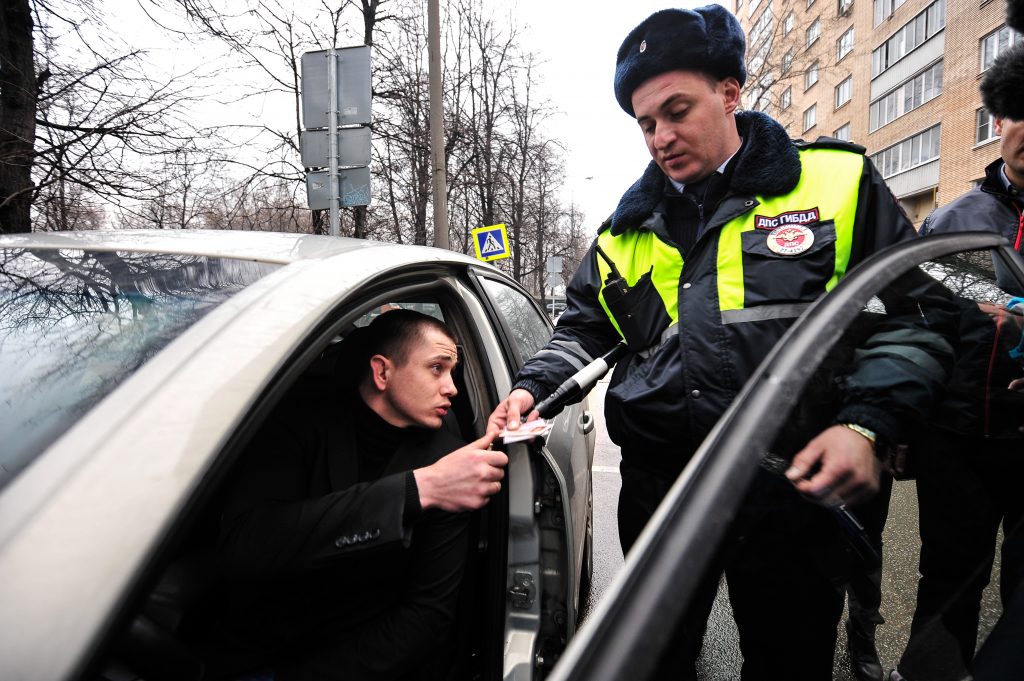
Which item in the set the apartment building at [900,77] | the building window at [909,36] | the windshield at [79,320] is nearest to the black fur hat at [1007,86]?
the windshield at [79,320]

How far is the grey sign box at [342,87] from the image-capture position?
17.5 feet

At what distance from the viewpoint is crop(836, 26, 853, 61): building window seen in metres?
28.1

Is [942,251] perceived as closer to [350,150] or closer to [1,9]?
[350,150]

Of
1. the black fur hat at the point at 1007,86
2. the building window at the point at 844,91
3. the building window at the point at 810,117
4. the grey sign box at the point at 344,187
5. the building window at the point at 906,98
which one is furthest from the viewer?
the building window at the point at 810,117

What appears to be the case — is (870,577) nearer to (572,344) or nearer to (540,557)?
(540,557)

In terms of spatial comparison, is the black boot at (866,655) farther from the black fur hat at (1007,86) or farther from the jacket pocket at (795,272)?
the black fur hat at (1007,86)

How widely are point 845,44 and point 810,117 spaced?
5.53 metres

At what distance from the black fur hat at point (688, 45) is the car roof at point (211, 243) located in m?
0.86

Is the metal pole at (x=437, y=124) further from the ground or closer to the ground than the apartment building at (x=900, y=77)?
closer to the ground

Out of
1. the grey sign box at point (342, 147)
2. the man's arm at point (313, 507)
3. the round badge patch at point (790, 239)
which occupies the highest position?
the grey sign box at point (342, 147)

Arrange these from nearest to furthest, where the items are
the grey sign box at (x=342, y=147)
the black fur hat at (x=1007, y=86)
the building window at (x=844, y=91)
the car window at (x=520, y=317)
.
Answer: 1. the black fur hat at (x=1007, y=86)
2. the car window at (x=520, y=317)
3. the grey sign box at (x=342, y=147)
4. the building window at (x=844, y=91)

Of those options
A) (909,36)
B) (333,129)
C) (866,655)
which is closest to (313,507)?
(866,655)

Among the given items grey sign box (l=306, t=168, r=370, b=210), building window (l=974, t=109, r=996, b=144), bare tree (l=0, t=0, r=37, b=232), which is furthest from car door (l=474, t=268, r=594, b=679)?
building window (l=974, t=109, r=996, b=144)

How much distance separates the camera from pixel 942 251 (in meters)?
1.02
